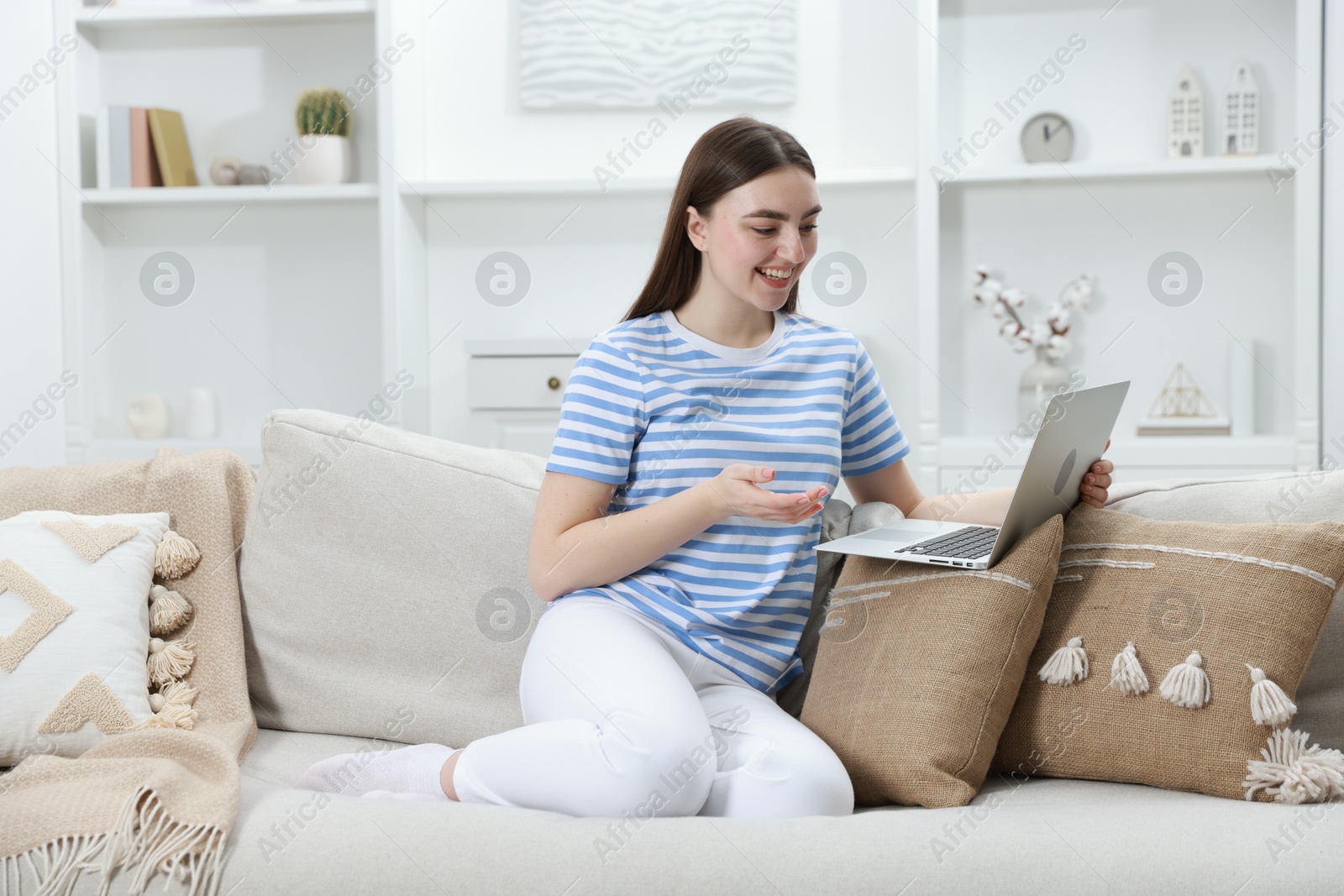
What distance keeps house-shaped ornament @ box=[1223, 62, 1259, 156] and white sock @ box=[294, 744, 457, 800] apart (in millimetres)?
2580

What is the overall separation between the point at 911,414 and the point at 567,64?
138 centimetres

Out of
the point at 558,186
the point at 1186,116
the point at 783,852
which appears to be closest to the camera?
the point at 783,852

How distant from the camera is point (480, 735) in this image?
1469mm

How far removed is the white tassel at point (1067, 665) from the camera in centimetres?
124

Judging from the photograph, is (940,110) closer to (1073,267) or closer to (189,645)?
(1073,267)

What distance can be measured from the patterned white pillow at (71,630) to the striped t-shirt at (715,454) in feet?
1.88

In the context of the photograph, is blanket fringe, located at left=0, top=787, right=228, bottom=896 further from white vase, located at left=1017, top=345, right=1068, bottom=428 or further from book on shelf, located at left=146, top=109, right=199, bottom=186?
book on shelf, located at left=146, top=109, right=199, bottom=186

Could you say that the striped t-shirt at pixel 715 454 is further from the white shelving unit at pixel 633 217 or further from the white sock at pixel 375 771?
the white shelving unit at pixel 633 217

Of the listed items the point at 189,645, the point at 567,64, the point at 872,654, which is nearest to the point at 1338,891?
the point at 872,654

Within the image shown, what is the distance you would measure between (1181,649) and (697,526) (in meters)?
0.55

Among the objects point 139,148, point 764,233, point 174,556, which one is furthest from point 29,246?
point 764,233

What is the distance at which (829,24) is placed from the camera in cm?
303

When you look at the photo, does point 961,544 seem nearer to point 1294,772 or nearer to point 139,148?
point 1294,772

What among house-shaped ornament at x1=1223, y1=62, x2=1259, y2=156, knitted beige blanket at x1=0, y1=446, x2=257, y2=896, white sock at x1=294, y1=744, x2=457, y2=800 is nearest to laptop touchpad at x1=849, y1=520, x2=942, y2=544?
white sock at x1=294, y1=744, x2=457, y2=800
